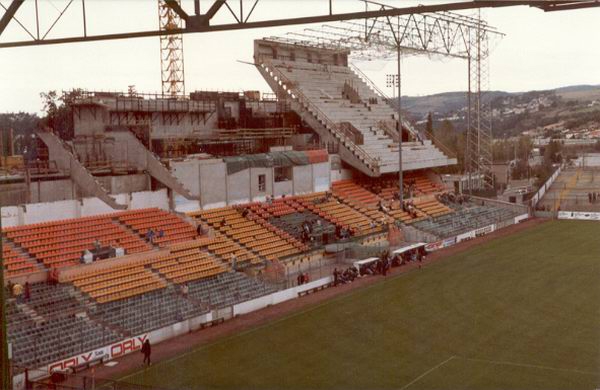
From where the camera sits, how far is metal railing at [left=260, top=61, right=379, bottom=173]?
166ft

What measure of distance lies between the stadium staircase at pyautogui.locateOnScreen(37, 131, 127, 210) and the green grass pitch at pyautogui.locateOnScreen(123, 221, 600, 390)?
35.3 ft

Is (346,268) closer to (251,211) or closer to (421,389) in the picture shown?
(251,211)

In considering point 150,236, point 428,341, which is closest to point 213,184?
point 150,236

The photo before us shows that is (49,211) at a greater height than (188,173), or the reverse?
(188,173)

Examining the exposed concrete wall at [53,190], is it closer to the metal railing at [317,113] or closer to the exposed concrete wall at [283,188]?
the exposed concrete wall at [283,188]

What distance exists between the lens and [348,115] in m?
55.1

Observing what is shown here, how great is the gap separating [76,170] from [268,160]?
14.1 metres

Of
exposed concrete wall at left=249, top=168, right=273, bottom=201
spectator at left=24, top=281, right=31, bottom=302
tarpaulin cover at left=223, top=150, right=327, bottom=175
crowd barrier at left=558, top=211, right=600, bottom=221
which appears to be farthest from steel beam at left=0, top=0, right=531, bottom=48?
Result: crowd barrier at left=558, top=211, right=600, bottom=221

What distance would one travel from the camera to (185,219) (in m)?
34.6

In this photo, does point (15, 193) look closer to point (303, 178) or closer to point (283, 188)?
point (283, 188)

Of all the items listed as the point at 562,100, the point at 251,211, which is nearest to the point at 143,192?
the point at 251,211

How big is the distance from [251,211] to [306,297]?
10114mm

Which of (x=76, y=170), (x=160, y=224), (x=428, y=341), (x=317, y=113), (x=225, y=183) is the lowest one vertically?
(x=428, y=341)

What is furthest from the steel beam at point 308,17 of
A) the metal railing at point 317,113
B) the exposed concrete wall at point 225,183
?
the metal railing at point 317,113
